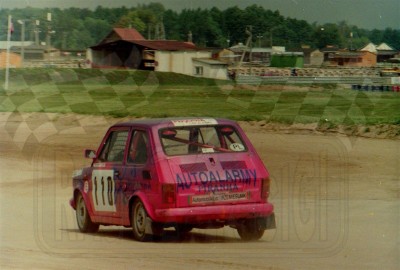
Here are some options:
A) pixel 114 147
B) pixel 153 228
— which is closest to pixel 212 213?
pixel 153 228

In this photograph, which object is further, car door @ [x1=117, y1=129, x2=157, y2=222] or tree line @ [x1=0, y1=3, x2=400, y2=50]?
tree line @ [x1=0, y1=3, x2=400, y2=50]

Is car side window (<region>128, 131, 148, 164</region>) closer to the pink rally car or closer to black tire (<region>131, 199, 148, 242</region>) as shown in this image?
the pink rally car

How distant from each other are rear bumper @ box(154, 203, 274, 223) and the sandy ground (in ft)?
1.04

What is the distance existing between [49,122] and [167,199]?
78.6 feet

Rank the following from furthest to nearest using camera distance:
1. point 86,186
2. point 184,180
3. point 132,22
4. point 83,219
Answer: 1. point 132,22
2. point 83,219
3. point 86,186
4. point 184,180

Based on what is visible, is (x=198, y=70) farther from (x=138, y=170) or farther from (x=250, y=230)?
(x=138, y=170)

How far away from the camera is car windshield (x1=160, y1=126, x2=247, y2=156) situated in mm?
10617

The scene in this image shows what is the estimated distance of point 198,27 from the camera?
34.5m

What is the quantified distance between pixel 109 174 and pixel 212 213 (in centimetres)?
160

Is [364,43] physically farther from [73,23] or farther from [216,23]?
[73,23]

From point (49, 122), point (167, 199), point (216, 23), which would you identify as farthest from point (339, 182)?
point (49, 122)

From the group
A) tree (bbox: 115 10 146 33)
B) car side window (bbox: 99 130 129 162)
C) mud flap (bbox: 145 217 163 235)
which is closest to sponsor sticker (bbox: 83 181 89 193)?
car side window (bbox: 99 130 129 162)

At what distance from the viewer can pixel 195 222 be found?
10219 mm

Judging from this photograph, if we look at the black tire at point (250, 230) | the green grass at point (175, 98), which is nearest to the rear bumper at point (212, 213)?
the black tire at point (250, 230)
